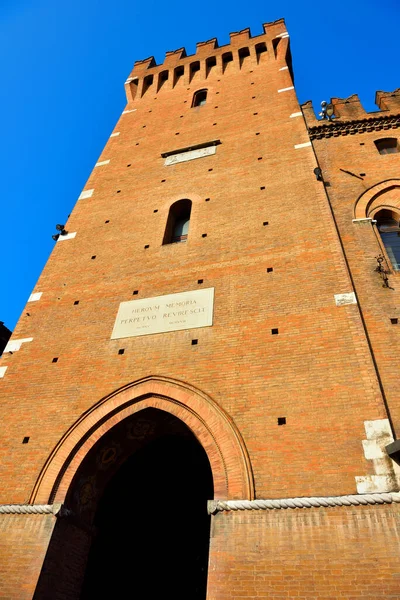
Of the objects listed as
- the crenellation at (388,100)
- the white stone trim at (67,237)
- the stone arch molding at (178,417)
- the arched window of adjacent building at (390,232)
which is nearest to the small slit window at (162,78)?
the crenellation at (388,100)

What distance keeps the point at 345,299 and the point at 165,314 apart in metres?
3.02

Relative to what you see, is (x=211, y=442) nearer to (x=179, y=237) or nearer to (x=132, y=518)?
(x=132, y=518)

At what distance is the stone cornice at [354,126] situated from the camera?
11102 mm

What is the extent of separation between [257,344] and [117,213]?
18.5 feet

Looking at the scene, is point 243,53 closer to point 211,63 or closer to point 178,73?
point 211,63

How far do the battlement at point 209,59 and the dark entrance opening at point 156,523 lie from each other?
1328cm

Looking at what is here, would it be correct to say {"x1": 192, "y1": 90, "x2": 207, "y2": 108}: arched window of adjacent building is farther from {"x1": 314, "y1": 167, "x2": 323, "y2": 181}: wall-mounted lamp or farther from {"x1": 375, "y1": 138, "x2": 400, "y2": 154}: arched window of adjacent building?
{"x1": 314, "y1": 167, "x2": 323, "y2": 181}: wall-mounted lamp

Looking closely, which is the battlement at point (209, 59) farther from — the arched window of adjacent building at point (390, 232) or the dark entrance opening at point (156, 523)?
the dark entrance opening at point (156, 523)

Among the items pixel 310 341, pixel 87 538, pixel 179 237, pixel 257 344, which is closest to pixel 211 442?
pixel 257 344

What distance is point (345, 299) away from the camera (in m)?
6.73

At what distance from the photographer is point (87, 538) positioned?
6.37m

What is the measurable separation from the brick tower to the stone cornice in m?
0.05

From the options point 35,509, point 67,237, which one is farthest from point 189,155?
point 35,509

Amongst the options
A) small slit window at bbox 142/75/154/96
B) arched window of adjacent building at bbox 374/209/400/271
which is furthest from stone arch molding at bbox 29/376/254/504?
small slit window at bbox 142/75/154/96
